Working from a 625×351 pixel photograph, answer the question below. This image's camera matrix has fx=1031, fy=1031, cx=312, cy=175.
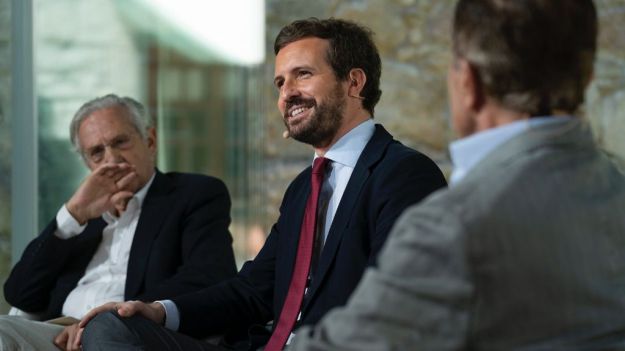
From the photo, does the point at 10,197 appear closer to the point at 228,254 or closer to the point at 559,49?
the point at 228,254

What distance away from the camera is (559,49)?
1.40 meters

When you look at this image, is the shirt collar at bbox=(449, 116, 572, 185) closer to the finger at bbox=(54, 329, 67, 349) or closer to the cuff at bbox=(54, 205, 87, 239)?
the finger at bbox=(54, 329, 67, 349)

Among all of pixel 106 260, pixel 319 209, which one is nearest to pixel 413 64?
pixel 106 260

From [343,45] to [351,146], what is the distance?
355 millimetres

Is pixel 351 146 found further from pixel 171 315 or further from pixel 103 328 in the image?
pixel 103 328

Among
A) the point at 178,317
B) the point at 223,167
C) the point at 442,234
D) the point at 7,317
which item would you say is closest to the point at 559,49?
the point at 442,234

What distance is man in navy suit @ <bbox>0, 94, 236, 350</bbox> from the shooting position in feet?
11.3

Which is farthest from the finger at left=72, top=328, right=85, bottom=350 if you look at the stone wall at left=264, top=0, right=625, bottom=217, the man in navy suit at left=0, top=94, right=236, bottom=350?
the stone wall at left=264, top=0, right=625, bottom=217

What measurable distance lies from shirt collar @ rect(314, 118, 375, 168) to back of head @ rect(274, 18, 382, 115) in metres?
0.14

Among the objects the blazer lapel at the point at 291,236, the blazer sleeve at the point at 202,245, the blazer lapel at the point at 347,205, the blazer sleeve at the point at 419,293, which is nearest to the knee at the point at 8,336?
the blazer sleeve at the point at 202,245

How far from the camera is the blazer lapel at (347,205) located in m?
2.60

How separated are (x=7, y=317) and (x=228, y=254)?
0.77 metres

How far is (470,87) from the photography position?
1.45 m

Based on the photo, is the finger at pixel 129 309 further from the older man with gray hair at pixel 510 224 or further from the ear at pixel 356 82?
the older man with gray hair at pixel 510 224
